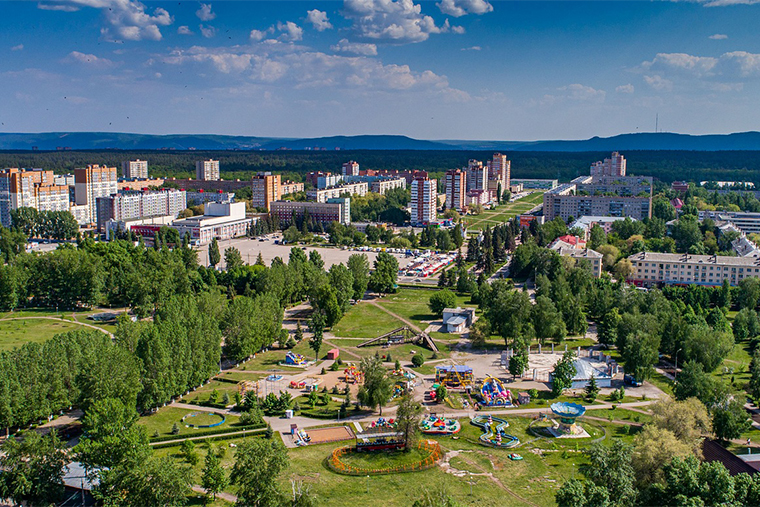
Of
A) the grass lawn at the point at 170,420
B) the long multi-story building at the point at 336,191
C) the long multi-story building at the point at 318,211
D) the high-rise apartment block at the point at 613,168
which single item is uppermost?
the high-rise apartment block at the point at 613,168

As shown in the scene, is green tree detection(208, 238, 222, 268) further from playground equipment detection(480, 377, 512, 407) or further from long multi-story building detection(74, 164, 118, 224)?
playground equipment detection(480, 377, 512, 407)

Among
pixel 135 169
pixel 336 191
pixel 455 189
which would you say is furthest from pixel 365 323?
pixel 135 169

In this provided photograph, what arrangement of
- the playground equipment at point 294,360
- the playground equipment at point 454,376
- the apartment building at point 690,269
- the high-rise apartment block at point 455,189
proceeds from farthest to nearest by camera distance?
the high-rise apartment block at point 455,189, the apartment building at point 690,269, the playground equipment at point 294,360, the playground equipment at point 454,376

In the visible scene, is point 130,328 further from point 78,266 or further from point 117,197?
point 117,197

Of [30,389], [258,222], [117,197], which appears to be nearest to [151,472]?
[30,389]

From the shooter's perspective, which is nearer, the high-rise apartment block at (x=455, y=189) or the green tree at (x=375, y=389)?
the green tree at (x=375, y=389)

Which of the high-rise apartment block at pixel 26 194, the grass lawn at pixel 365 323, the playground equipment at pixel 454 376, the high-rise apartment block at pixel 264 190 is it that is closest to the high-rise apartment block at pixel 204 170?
the high-rise apartment block at pixel 264 190

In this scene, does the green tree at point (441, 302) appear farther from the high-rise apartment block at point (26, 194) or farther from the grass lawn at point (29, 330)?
the high-rise apartment block at point (26, 194)
